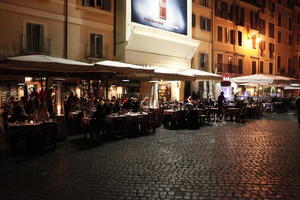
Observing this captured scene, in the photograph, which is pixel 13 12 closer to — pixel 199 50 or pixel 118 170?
pixel 118 170

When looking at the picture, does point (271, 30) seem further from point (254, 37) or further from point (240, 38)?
point (240, 38)

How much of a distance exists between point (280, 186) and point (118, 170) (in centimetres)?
347

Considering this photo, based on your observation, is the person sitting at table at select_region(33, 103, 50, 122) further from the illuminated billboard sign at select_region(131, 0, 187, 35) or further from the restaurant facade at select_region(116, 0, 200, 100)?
the illuminated billboard sign at select_region(131, 0, 187, 35)

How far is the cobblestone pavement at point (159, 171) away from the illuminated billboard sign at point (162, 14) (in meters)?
11.7

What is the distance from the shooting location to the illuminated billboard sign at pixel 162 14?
1989 cm

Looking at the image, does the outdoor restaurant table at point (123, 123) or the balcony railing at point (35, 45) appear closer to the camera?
the outdoor restaurant table at point (123, 123)

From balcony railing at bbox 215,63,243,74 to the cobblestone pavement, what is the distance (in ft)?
61.0

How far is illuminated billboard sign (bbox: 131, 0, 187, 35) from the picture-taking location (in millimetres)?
19891

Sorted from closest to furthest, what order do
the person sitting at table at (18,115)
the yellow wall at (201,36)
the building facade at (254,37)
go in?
1. the person sitting at table at (18,115)
2. the yellow wall at (201,36)
3. the building facade at (254,37)

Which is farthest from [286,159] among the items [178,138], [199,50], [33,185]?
[199,50]

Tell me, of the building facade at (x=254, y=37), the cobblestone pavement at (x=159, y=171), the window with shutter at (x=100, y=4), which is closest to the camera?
the cobblestone pavement at (x=159, y=171)

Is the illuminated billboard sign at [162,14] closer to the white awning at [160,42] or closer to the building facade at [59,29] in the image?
the white awning at [160,42]

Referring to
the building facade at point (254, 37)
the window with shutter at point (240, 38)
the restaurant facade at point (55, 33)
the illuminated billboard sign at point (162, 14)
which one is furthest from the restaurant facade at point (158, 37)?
the window with shutter at point (240, 38)

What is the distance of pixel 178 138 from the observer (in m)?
11.3
